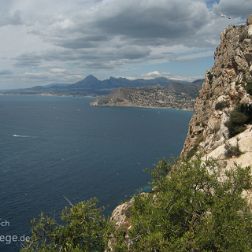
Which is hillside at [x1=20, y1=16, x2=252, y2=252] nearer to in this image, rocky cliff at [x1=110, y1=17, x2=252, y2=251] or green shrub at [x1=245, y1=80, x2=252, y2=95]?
rocky cliff at [x1=110, y1=17, x2=252, y2=251]

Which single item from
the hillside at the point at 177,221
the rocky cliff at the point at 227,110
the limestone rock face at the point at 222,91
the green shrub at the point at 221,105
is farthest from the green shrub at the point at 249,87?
the hillside at the point at 177,221

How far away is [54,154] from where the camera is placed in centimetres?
18238

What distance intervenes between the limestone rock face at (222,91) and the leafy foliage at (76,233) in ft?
129

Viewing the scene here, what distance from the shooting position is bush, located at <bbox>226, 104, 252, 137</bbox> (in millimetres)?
68400

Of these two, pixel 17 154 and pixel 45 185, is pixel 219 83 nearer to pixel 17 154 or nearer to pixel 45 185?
pixel 45 185

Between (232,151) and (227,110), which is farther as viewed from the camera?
(227,110)

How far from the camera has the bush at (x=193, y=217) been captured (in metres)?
28.4

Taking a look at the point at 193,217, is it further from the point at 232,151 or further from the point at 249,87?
the point at 249,87

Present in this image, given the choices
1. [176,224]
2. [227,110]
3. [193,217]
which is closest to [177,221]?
[176,224]

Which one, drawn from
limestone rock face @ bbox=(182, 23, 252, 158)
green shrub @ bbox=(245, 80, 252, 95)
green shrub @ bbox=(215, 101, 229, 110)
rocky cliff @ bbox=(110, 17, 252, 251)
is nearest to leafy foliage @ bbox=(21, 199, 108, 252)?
rocky cliff @ bbox=(110, 17, 252, 251)

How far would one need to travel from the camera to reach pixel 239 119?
2707 inches

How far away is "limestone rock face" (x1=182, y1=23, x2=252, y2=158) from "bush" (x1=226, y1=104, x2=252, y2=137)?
1436mm

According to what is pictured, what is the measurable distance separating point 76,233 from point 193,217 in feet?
33.2

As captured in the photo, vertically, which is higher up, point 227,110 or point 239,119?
point 227,110
